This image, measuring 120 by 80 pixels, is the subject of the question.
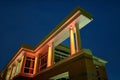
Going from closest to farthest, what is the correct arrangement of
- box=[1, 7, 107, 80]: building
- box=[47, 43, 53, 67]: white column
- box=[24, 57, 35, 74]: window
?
box=[1, 7, 107, 80]: building < box=[47, 43, 53, 67]: white column < box=[24, 57, 35, 74]: window

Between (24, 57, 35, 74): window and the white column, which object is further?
(24, 57, 35, 74): window

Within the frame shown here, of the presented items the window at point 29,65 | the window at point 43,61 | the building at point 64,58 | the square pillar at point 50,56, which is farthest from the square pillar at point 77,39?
the window at point 29,65

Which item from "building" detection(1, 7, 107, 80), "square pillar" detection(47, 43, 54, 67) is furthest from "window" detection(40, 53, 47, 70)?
"square pillar" detection(47, 43, 54, 67)

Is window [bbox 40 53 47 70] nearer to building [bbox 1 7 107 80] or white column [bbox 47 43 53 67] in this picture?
building [bbox 1 7 107 80]

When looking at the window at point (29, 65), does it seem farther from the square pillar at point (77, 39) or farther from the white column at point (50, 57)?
the square pillar at point (77, 39)

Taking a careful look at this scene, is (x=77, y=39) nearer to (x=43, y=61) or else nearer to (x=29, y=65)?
(x=43, y=61)

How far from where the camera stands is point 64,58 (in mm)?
11547

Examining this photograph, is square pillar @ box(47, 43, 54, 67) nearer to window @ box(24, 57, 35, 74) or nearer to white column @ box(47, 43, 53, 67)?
white column @ box(47, 43, 53, 67)

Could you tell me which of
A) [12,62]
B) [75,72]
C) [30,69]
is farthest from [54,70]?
[12,62]

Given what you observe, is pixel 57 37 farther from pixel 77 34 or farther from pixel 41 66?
pixel 41 66

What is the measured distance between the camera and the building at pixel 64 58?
28.8 ft

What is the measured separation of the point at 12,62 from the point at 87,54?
17.6m

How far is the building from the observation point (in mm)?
8789

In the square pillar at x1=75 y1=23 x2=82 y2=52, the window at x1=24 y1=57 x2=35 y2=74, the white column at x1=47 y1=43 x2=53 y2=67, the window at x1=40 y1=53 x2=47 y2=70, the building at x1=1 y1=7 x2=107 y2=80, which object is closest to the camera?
the building at x1=1 y1=7 x2=107 y2=80
